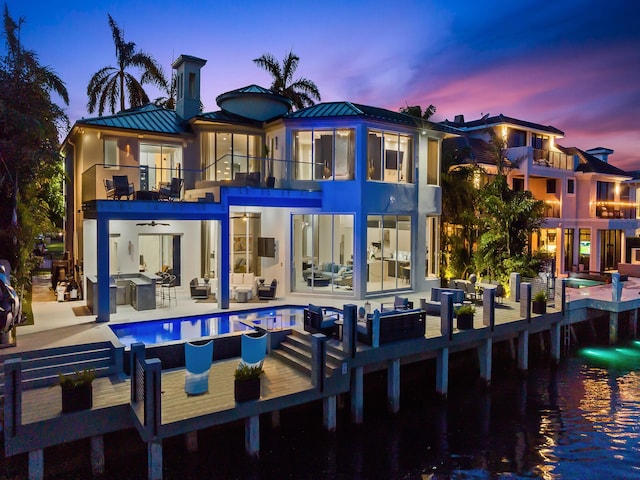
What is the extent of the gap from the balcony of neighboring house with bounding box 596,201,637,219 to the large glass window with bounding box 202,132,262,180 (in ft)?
90.1

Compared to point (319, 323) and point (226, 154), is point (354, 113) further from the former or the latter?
point (319, 323)

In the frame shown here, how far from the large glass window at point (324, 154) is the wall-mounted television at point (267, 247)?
306cm

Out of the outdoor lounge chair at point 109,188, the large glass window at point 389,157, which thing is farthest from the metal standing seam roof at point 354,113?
the outdoor lounge chair at point 109,188

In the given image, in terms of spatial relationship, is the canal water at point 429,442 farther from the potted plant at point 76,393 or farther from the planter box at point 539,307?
the planter box at point 539,307

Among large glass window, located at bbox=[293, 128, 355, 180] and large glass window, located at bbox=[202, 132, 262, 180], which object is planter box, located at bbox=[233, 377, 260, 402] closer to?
large glass window, located at bbox=[293, 128, 355, 180]

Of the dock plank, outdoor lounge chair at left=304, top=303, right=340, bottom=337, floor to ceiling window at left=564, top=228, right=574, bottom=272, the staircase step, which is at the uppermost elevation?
floor to ceiling window at left=564, top=228, right=574, bottom=272

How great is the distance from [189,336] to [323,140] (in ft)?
34.9

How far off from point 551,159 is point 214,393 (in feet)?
97.3

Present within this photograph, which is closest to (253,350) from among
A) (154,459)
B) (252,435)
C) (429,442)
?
(252,435)

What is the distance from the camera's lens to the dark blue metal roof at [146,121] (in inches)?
720

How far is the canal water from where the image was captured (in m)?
9.27

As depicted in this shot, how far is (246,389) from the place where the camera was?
929cm

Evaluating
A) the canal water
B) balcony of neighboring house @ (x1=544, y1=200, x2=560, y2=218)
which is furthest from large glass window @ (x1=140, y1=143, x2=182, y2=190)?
balcony of neighboring house @ (x1=544, y1=200, x2=560, y2=218)

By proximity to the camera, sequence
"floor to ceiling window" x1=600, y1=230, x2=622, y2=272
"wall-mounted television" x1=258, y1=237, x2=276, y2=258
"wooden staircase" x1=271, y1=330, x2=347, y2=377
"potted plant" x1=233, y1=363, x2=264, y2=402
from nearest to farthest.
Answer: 1. "potted plant" x1=233, y1=363, x2=264, y2=402
2. "wooden staircase" x1=271, y1=330, x2=347, y2=377
3. "wall-mounted television" x1=258, y1=237, x2=276, y2=258
4. "floor to ceiling window" x1=600, y1=230, x2=622, y2=272
